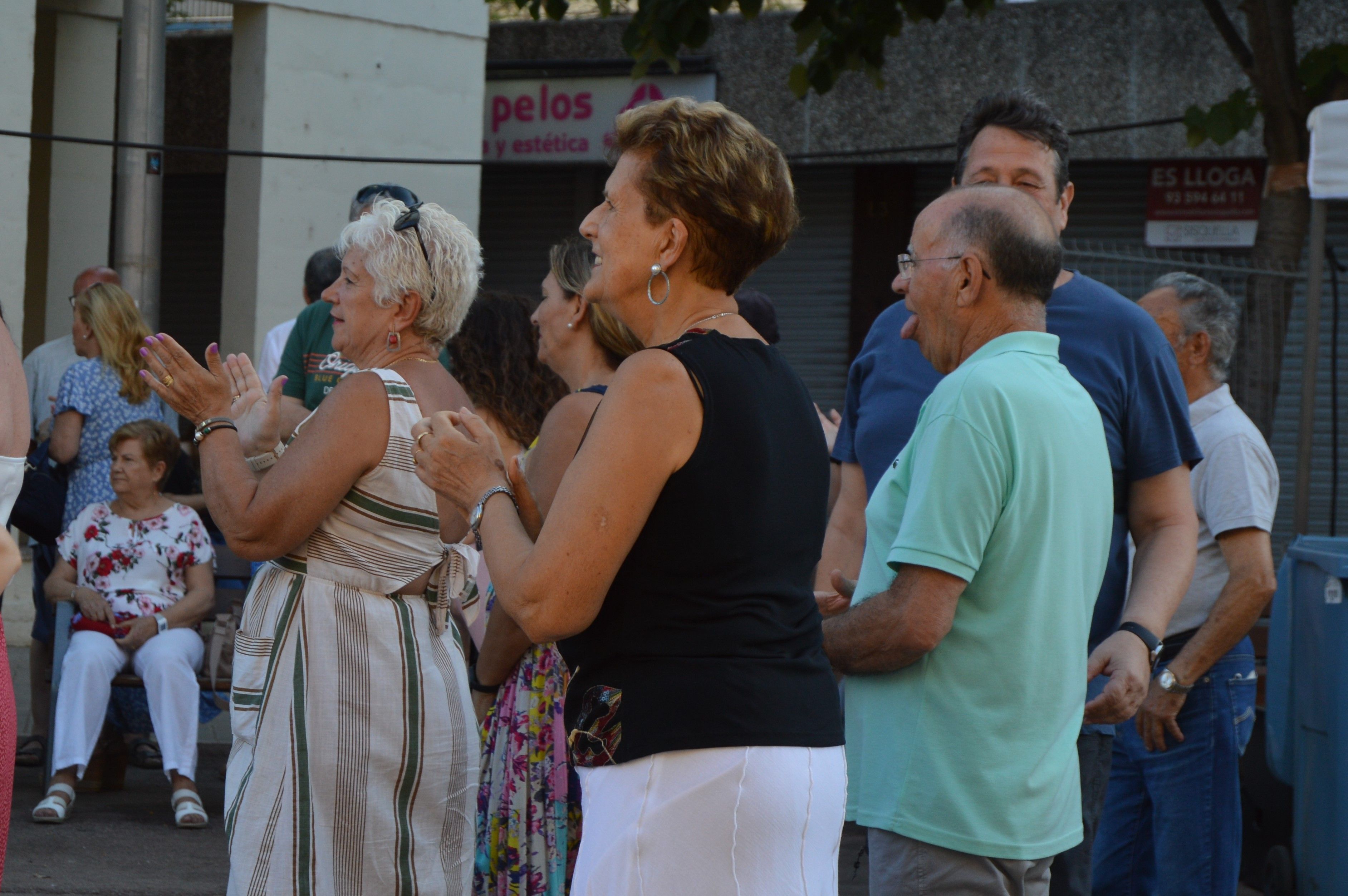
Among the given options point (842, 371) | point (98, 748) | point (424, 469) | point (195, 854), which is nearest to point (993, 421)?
point (424, 469)

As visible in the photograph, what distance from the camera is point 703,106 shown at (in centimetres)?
220

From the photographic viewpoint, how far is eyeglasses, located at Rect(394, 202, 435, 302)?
125 inches

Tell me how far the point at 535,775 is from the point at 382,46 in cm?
730

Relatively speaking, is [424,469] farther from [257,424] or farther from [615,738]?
[257,424]

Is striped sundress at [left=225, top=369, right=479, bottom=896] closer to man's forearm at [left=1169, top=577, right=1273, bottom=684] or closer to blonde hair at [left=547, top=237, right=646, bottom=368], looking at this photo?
blonde hair at [left=547, top=237, right=646, bottom=368]

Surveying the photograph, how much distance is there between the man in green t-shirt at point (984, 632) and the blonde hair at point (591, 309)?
1.21 meters

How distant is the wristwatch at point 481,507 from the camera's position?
7.00 feet

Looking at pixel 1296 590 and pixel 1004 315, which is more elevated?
pixel 1004 315

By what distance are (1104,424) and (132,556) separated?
4.37 meters

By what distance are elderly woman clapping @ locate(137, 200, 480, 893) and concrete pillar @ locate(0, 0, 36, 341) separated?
20.6 ft

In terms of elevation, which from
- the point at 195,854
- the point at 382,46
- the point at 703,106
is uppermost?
the point at 382,46

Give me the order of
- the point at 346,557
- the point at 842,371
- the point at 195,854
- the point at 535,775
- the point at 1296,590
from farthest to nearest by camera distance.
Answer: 1. the point at 842,371
2. the point at 195,854
3. the point at 1296,590
4. the point at 535,775
5. the point at 346,557

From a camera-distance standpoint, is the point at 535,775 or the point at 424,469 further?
the point at 535,775

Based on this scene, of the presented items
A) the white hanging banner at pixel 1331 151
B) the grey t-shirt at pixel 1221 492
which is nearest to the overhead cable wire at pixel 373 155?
the white hanging banner at pixel 1331 151
